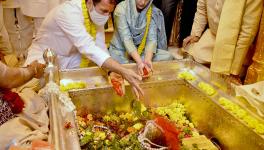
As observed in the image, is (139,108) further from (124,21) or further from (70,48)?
(124,21)

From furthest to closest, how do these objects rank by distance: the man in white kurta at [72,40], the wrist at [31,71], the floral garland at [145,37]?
the floral garland at [145,37], the man in white kurta at [72,40], the wrist at [31,71]

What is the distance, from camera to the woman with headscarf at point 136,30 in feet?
7.48

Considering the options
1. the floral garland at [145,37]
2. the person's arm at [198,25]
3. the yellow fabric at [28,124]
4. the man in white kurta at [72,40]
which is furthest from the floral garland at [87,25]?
the person's arm at [198,25]

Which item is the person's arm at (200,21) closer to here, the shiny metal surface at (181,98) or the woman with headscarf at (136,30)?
the woman with headscarf at (136,30)

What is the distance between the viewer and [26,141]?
38.8 inches

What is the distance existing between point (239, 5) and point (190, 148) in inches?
36.0

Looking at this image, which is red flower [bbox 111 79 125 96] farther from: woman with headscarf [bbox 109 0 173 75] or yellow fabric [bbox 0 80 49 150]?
woman with headscarf [bbox 109 0 173 75]

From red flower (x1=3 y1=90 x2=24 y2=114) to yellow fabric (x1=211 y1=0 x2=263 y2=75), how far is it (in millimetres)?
1150

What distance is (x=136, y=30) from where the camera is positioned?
234 cm

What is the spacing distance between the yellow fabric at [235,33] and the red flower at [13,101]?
1.15 metres

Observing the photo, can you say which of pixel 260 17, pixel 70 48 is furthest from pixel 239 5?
pixel 70 48

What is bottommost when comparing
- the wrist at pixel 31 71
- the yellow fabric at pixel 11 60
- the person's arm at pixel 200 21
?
the yellow fabric at pixel 11 60

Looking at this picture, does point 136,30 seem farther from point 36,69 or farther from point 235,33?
point 36,69

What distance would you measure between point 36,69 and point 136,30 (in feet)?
3.76
